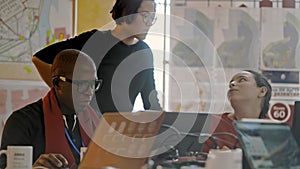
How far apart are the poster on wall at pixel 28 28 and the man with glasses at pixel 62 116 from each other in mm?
1240

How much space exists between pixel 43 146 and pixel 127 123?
62 centimetres

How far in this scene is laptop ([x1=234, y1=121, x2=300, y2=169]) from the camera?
1.11m

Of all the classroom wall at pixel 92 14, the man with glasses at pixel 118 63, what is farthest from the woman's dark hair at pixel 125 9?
the classroom wall at pixel 92 14

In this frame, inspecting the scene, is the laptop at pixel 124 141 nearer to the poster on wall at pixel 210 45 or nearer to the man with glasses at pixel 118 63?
the man with glasses at pixel 118 63

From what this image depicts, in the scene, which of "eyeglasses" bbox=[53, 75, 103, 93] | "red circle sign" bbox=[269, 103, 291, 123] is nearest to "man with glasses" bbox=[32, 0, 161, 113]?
"eyeglasses" bbox=[53, 75, 103, 93]

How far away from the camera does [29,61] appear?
3223mm

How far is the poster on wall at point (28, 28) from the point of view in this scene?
3203 millimetres

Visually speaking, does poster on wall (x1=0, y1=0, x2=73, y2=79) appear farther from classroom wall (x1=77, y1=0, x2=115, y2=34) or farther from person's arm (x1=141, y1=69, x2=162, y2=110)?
person's arm (x1=141, y1=69, x2=162, y2=110)

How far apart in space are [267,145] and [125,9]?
3.88 feet

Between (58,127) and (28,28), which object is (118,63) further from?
(28,28)

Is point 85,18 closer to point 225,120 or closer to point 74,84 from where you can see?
point 74,84

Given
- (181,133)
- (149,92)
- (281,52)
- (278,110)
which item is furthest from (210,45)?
(181,133)

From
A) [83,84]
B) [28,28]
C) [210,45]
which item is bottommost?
[83,84]

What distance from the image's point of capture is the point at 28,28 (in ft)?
10.7
